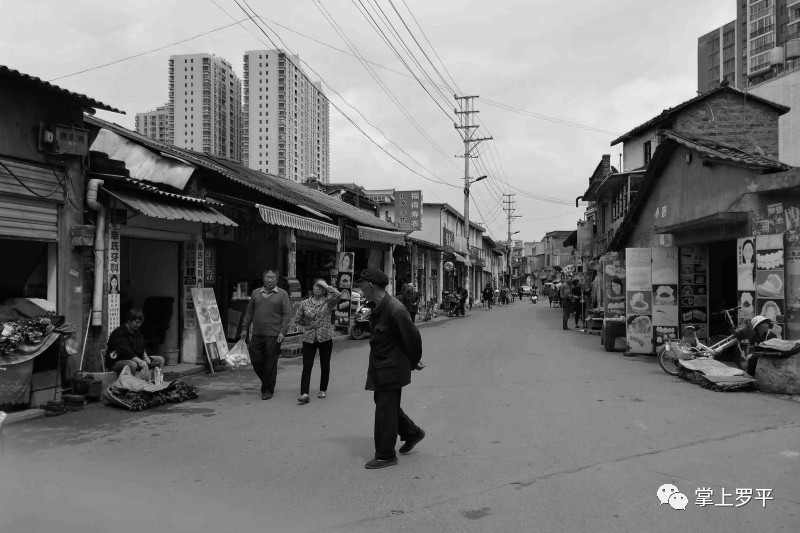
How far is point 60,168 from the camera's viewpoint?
28.1ft

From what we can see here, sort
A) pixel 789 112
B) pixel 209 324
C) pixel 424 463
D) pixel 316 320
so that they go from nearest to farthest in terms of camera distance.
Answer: pixel 424 463 → pixel 316 320 → pixel 209 324 → pixel 789 112

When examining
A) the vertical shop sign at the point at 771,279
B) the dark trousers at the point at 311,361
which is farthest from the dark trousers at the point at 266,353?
the vertical shop sign at the point at 771,279

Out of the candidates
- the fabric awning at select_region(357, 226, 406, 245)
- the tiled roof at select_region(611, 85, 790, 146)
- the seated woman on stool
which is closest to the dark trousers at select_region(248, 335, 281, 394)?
the seated woman on stool

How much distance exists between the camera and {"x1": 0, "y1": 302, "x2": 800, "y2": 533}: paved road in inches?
Result: 166

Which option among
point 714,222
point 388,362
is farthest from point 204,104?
point 388,362

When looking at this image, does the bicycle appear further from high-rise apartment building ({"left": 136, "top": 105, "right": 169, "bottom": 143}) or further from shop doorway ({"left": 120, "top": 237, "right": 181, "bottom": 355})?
high-rise apartment building ({"left": 136, "top": 105, "right": 169, "bottom": 143})

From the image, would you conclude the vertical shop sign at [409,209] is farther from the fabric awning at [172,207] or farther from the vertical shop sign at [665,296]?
the fabric awning at [172,207]

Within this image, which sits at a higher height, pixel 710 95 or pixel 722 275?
pixel 710 95

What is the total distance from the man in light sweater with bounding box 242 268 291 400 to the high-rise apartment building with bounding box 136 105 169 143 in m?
11.4

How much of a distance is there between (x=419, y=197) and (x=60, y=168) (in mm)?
24940

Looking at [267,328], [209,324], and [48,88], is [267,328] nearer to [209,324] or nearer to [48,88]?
[209,324]

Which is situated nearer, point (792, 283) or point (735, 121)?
point (792, 283)

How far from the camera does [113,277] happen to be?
9.27 metres

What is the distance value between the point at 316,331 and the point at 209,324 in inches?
147
